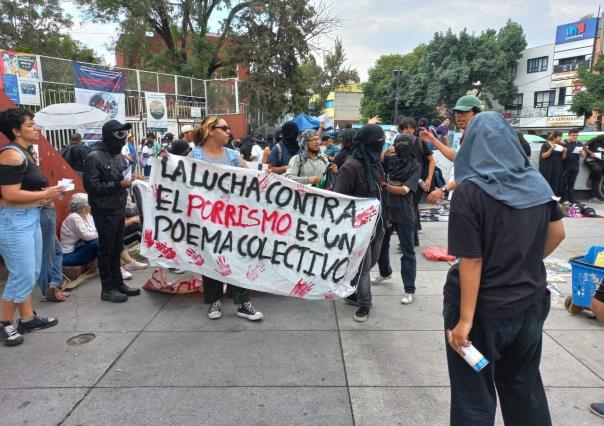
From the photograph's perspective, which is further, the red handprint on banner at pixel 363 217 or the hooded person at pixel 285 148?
the hooded person at pixel 285 148

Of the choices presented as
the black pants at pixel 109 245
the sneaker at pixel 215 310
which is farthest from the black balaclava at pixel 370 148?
the black pants at pixel 109 245

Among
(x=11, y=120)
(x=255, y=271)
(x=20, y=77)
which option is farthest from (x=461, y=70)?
(x=11, y=120)

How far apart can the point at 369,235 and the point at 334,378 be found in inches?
55.9

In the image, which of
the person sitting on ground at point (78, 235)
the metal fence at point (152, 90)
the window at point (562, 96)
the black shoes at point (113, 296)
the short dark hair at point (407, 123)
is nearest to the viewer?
the black shoes at point (113, 296)

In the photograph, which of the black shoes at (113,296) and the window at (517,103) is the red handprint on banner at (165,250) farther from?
the window at (517,103)

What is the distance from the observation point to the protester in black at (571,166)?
10312mm

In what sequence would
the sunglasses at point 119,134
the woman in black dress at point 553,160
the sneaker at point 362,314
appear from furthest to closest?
the woman in black dress at point 553,160, the sunglasses at point 119,134, the sneaker at point 362,314

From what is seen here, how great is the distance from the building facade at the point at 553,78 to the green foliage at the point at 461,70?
218cm

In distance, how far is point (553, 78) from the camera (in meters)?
44.3

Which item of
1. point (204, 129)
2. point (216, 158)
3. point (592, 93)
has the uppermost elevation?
point (592, 93)

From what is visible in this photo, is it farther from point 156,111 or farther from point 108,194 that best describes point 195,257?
point 156,111

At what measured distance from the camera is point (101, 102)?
12.7 metres

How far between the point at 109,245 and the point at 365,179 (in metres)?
2.82

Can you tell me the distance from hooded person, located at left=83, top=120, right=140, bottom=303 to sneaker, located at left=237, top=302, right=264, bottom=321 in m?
1.41
